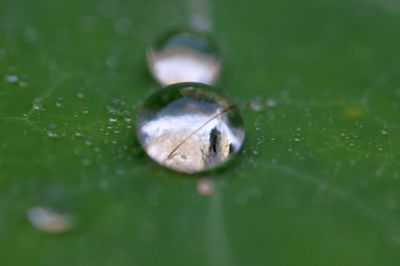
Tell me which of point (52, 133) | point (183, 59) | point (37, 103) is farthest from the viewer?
point (183, 59)

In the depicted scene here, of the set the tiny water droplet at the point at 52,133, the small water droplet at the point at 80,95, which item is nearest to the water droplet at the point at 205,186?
the tiny water droplet at the point at 52,133

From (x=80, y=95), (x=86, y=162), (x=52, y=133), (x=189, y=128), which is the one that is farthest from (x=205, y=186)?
(x=80, y=95)

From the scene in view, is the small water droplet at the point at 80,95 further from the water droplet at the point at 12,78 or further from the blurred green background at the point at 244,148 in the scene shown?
the water droplet at the point at 12,78

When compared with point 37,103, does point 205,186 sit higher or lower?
lower

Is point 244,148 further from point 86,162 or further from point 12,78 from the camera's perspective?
point 12,78

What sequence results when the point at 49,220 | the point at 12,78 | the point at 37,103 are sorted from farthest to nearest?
the point at 12,78
the point at 37,103
the point at 49,220

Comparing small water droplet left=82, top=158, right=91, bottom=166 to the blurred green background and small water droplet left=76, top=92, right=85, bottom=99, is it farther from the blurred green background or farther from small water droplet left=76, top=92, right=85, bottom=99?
small water droplet left=76, top=92, right=85, bottom=99

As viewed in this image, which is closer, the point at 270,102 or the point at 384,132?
the point at 384,132

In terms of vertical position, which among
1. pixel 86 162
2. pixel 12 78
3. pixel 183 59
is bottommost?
pixel 86 162
